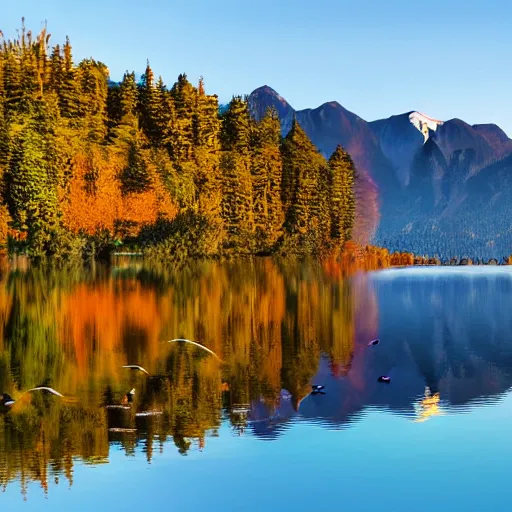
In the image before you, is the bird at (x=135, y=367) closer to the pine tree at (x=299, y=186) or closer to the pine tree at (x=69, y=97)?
the pine tree at (x=69, y=97)

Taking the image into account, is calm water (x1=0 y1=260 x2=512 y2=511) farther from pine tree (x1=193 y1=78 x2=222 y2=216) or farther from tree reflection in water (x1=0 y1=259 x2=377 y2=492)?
pine tree (x1=193 y1=78 x2=222 y2=216)

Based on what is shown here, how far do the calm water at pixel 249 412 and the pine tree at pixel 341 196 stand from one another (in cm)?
7152

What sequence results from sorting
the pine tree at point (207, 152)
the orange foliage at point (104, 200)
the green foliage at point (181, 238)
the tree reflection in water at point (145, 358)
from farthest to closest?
the pine tree at point (207, 152)
the green foliage at point (181, 238)
the orange foliage at point (104, 200)
the tree reflection in water at point (145, 358)

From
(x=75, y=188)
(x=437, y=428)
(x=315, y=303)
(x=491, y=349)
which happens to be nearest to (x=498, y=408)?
(x=437, y=428)

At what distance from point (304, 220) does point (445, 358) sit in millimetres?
71182

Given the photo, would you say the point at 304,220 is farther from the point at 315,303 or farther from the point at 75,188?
the point at 315,303

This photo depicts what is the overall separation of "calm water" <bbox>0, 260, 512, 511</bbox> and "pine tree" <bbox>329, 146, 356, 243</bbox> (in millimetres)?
71520

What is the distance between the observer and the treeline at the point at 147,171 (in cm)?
6456

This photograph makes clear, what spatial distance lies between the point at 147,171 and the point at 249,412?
195 feet

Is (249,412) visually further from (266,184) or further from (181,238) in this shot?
(266,184)

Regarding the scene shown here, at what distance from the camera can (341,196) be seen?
10694 centimetres

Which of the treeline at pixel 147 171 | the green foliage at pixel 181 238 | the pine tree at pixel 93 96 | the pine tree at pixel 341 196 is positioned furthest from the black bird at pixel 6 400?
the pine tree at pixel 341 196

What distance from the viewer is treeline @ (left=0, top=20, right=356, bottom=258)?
64562 mm

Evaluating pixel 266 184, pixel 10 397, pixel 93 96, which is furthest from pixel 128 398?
pixel 266 184
